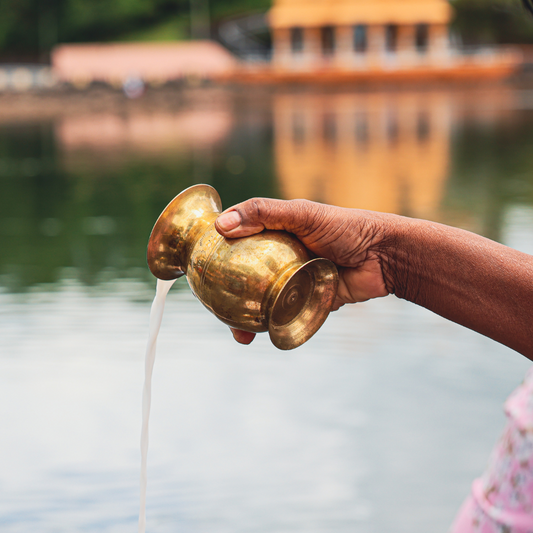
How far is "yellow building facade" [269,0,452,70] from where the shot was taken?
34.2 meters

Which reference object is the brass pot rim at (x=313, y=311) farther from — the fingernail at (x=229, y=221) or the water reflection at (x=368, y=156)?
the water reflection at (x=368, y=156)

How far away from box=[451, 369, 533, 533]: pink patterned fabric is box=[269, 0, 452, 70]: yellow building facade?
3373 cm

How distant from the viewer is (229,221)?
1350 mm

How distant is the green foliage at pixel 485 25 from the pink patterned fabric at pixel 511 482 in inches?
1491

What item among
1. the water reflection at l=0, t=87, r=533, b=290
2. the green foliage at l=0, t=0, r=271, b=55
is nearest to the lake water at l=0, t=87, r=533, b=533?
the water reflection at l=0, t=87, r=533, b=290

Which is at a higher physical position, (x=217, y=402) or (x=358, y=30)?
(x=358, y=30)

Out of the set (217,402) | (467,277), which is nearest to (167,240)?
(467,277)

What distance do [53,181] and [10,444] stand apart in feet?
21.7

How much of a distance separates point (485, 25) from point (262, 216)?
126 ft

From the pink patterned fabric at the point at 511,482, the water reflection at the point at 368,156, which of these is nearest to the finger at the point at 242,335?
the pink patterned fabric at the point at 511,482

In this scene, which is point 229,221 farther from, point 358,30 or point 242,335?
point 358,30

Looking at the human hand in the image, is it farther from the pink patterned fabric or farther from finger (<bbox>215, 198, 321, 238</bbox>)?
the pink patterned fabric

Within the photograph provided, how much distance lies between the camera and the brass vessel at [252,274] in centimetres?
135

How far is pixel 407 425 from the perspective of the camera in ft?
8.23
